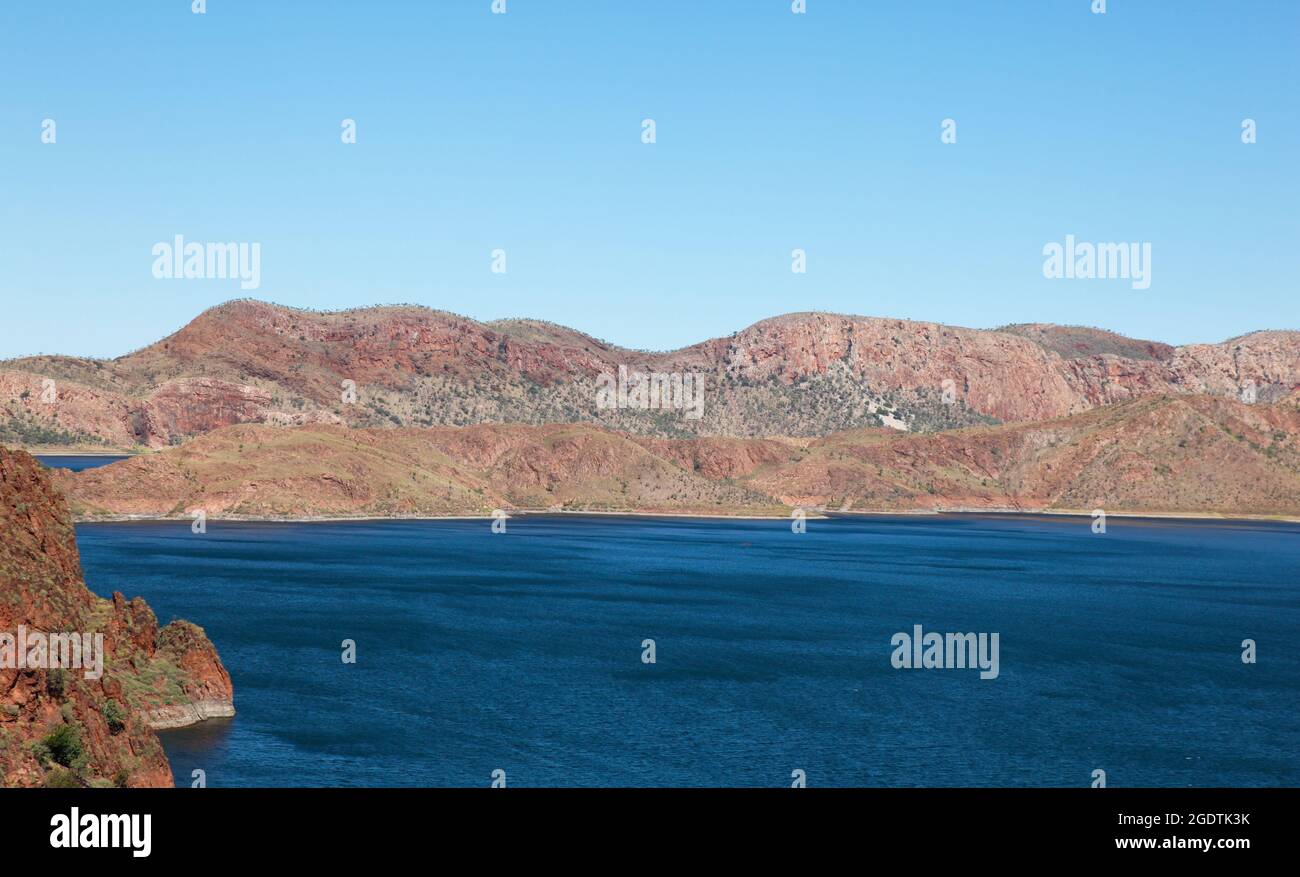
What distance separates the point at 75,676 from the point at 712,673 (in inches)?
1850

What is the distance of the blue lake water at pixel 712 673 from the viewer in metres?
60.7

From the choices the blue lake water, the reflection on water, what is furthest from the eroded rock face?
the blue lake water

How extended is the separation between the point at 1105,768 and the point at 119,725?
43.1 m

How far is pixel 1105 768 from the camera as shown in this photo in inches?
2441

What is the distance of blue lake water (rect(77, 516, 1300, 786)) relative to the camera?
6066cm

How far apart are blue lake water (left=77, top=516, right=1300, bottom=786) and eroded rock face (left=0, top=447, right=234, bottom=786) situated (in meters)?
2.95

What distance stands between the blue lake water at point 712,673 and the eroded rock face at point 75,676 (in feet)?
9.68

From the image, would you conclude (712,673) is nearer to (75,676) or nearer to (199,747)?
(199,747)

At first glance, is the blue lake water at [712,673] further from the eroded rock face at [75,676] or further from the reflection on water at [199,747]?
the eroded rock face at [75,676]

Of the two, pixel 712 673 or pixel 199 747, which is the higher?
pixel 199 747

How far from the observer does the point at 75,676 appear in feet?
157

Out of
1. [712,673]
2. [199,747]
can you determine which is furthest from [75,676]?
[712,673]
